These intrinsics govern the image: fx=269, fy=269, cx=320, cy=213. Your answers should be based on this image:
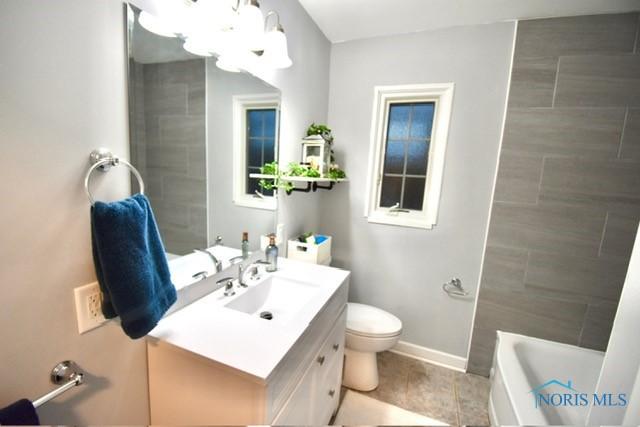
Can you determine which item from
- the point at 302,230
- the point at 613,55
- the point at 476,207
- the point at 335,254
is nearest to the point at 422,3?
the point at 613,55

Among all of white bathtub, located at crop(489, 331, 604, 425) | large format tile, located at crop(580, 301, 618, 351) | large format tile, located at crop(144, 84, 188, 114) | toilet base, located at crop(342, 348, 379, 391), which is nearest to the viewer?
large format tile, located at crop(144, 84, 188, 114)

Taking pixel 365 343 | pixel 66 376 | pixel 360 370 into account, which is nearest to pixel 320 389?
pixel 365 343

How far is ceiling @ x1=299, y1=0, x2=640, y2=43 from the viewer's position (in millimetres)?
1511

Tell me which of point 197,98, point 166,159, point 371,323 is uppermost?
point 197,98

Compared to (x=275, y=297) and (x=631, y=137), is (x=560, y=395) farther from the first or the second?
(x=275, y=297)

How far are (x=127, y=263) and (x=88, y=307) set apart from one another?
21cm

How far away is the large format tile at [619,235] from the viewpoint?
161cm

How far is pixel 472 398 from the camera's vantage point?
1817mm

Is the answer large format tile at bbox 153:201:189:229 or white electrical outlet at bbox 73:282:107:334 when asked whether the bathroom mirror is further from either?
white electrical outlet at bbox 73:282:107:334

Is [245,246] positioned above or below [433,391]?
above

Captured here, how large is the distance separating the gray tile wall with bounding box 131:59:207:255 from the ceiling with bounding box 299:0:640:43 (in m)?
1.11

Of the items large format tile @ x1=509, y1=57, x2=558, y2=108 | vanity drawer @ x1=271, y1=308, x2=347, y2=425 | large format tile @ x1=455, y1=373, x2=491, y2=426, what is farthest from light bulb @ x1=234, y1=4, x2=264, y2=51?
large format tile @ x1=455, y1=373, x2=491, y2=426

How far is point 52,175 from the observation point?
2.18 feet

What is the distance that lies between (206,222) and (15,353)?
0.67m
